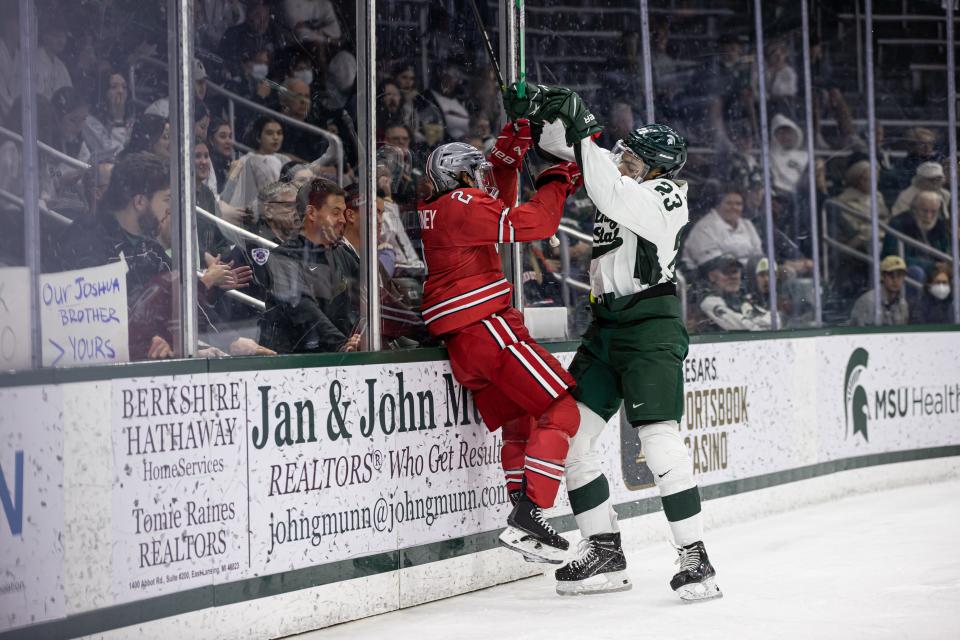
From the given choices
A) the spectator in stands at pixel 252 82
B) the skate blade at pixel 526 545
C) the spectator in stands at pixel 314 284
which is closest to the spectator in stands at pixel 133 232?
the spectator in stands at pixel 252 82

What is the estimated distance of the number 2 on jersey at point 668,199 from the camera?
411 cm

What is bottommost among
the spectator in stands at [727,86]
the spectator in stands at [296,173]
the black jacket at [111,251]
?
the black jacket at [111,251]

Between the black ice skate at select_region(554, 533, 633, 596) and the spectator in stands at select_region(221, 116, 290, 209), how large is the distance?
5.37 ft

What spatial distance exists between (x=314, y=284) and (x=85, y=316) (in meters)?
0.95

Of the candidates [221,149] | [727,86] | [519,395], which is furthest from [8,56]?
[727,86]

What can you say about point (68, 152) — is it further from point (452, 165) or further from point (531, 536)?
point (531, 536)

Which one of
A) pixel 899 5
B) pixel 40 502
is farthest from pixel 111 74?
pixel 899 5

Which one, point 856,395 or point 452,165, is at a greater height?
point 452,165

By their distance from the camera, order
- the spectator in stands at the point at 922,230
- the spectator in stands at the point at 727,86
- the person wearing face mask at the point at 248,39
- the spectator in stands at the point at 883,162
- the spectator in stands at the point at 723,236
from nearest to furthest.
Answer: the person wearing face mask at the point at 248,39, the spectator in stands at the point at 723,236, the spectator in stands at the point at 727,86, the spectator in stands at the point at 883,162, the spectator in stands at the point at 922,230

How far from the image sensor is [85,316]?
326 centimetres

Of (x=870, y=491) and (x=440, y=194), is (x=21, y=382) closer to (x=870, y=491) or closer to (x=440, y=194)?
(x=440, y=194)

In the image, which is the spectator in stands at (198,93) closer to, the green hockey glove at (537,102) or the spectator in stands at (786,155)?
the green hockey glove at (537,102)

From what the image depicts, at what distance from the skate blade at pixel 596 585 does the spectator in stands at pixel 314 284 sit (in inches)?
43.2

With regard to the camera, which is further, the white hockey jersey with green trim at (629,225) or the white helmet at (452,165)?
the white helmet at (452,165)
